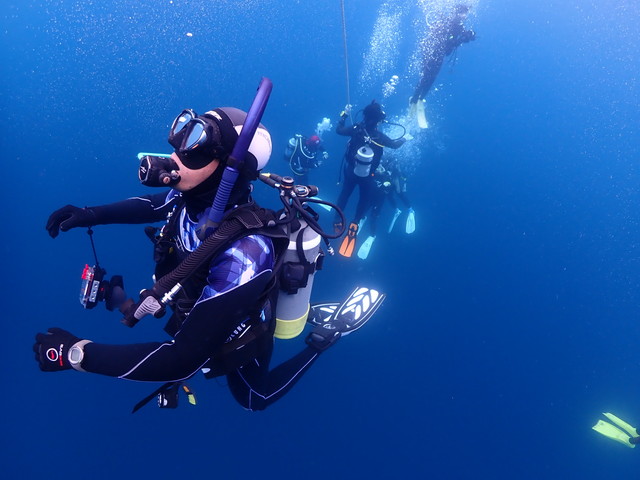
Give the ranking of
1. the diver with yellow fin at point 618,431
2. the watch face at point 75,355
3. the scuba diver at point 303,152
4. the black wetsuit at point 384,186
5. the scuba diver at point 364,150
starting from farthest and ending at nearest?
the black wetsuit at point 384,186, the scuba diver at point 303,152, the diver with yellow fin at point 618,431, the scuba diver at point 364,150, the watch face at point 75,355

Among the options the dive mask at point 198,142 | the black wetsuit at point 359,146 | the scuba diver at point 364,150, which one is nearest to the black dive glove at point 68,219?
the dive mask at point 198,142

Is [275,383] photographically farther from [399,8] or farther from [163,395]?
[399,8]

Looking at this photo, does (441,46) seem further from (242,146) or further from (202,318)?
(202,318)

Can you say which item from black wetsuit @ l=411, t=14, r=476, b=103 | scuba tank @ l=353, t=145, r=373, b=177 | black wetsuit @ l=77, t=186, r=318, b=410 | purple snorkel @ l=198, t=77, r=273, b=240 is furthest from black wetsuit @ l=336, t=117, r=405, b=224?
black wetsuit @ l=411, t=14, r=476, b=103

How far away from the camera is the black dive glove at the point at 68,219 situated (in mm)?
2691

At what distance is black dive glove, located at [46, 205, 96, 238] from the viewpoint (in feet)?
8.83

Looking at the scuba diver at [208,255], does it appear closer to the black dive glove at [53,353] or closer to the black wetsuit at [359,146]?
the black dive glove at [53,353]

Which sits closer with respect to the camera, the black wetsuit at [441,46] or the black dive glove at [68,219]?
the black dive glove at [68,219]

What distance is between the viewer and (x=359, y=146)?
7.46 metres

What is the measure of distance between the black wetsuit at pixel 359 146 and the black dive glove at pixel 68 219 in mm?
5491

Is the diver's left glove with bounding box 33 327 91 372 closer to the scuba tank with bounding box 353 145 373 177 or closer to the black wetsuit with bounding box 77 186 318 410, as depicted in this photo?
the black wetsuit with bounding box 77 186 318 410

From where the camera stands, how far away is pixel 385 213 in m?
11.0

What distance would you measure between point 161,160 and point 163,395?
1.92 m

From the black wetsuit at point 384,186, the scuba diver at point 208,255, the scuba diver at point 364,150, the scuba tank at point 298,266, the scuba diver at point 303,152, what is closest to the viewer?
the scuba diver at point 208,255
